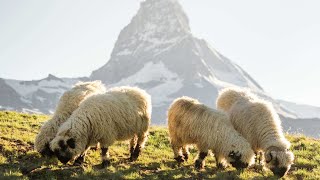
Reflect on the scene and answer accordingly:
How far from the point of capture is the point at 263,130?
16.4 metres

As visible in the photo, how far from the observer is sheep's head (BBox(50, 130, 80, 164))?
14.6 metres

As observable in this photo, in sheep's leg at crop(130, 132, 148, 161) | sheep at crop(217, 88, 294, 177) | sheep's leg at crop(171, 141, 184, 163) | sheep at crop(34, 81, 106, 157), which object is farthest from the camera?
sheep's leg at crop(171, 141, 184, 163)

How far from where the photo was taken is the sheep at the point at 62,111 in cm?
1575

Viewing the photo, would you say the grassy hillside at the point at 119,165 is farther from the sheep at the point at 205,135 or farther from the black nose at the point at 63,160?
the sheep at the point at 205,135

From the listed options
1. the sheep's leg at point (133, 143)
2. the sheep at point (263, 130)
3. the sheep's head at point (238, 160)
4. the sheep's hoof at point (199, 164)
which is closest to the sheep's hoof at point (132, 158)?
the sheep's leg at point (133, 143)

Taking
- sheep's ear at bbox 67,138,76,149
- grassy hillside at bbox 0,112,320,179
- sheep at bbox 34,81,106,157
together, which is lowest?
grassy hillside at bbox 0,112,320,179

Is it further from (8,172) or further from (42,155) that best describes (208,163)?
(8,172)

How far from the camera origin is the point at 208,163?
17.4 meters

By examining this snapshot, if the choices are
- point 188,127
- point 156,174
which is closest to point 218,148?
point 188,127

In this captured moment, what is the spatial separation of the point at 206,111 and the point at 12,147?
7.28m

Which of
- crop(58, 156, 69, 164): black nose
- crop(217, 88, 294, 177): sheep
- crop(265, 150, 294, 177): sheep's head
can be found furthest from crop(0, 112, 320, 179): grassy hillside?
crop(217, 88, 294, 177): sheep

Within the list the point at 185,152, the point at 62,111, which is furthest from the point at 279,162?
the point at 62,111

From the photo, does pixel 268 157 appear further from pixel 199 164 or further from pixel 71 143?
pixel 71 143

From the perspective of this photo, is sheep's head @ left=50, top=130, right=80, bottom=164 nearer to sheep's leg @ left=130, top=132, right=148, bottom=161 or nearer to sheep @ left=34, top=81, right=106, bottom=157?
sheep @ left=34, top=81, right=106, bottom=157
